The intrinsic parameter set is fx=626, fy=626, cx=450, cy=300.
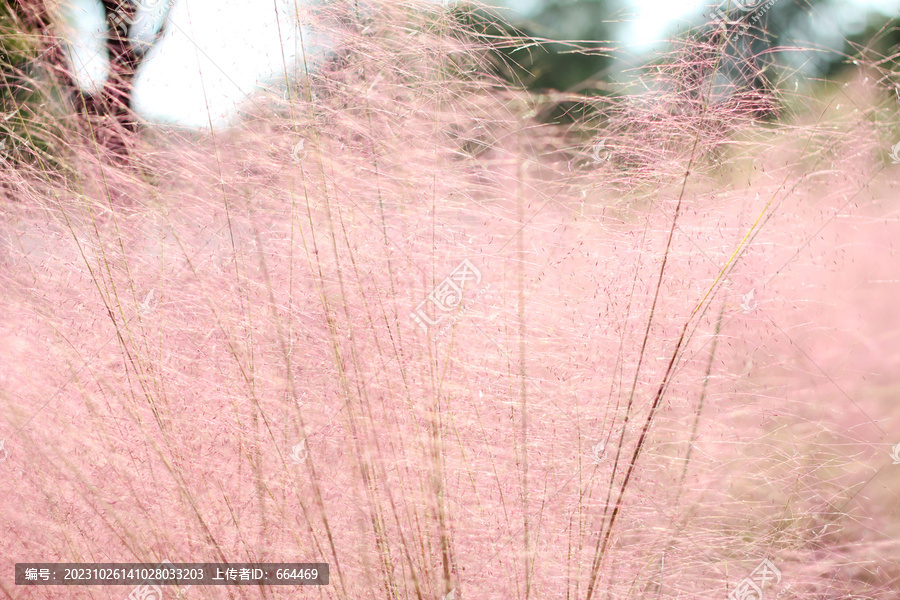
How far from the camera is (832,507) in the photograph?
1275mm

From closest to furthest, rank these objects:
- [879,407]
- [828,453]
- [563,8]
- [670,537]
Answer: [670,537] → [828,453] → [879,407] → [563,8]

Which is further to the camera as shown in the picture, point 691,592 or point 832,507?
point 832,507

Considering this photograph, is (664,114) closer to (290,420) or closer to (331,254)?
(331,254)

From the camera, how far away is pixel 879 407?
55.2 inches

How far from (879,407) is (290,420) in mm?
1282

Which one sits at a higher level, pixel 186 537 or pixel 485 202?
pixel 485 202

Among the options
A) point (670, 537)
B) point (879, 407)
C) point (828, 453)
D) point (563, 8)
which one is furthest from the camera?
point (563, 8)

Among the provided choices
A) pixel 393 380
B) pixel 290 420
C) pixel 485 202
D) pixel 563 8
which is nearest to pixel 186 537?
pixel 290 420

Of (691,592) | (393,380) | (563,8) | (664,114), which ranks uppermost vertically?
(563,8)

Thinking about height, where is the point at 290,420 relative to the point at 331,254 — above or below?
below

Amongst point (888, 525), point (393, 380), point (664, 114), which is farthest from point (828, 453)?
point (393, 380)

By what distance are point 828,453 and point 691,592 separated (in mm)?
403

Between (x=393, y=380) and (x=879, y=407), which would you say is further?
(x=879, y=407)

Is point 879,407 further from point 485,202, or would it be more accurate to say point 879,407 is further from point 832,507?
point 485,202
